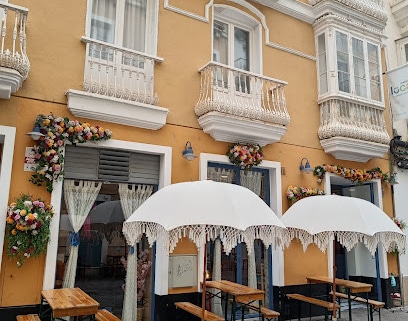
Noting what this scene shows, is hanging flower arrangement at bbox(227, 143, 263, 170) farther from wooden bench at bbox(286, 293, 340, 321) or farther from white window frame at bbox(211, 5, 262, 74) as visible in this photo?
wooden bench at bbox(286, 293, 340, 321)

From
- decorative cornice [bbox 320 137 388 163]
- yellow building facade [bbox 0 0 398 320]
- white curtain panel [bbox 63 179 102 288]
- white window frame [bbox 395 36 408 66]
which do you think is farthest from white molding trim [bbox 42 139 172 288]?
white window frame [bbox 395 36 408 66]

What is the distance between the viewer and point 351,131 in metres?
8.77

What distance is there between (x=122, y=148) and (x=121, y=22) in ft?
8.11

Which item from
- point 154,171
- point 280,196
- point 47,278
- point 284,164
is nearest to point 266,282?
point 280,196

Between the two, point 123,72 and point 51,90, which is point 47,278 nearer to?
point 51,90

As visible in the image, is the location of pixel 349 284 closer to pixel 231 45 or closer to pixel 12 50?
pixel 231 45

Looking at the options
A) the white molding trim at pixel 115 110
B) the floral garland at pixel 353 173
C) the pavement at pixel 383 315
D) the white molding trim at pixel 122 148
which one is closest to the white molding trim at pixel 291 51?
the floral garland at pixel 353 173

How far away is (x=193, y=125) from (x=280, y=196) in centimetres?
242

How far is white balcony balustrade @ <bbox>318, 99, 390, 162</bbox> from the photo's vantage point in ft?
28.7

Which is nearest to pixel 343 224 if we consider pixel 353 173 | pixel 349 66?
pixel 353 173

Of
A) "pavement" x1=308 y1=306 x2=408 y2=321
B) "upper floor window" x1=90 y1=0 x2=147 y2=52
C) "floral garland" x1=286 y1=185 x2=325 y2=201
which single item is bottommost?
"pavement" x1=308 y1=306 x2=408 y2=321

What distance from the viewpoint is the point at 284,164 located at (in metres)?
8.38

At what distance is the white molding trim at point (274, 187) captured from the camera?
7.35 meters

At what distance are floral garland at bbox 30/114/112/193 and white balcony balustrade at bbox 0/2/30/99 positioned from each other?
628 mm
